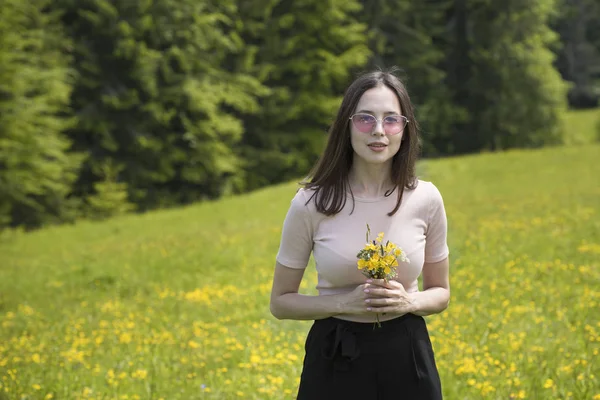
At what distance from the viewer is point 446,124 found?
107ft

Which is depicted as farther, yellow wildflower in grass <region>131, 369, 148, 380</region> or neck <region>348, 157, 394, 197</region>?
yellow wildflower in grass <region>131, 369, 148, 380</region>

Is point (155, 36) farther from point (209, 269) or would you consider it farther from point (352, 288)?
point (352, 288)

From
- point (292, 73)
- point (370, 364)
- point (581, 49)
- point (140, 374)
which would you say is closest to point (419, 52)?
point (292, 73)

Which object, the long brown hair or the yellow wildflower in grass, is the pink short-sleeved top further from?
the yellow wildflower in grass

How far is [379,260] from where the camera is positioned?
7.90 feet

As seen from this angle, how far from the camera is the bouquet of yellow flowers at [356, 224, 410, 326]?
2410 millimetres

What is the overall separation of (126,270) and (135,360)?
198 inches

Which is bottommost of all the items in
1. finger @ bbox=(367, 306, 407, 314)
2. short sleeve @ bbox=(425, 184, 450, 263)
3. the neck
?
finger @ bbox=(367, 306, 407, 314)

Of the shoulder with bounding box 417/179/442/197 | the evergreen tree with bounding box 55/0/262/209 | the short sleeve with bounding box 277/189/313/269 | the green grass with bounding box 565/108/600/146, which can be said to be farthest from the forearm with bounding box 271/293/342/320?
the green grass with bounding box 565/108/600/146

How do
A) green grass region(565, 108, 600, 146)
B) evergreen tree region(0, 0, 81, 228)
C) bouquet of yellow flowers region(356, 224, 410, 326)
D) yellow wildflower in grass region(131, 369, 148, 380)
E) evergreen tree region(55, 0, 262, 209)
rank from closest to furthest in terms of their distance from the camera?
bouquet of yellow flowers region(356, 224, 410, 326) < yellow wildflower in grass region(131, 369, 148, 380) < evergreen tree region(0, 0, 81, 228) < evergreen tree region(55, 0, 262, 209) < green grass region(565, 108, 600, 146)

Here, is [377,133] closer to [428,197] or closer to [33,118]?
[428,197]

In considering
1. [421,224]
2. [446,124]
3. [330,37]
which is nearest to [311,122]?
[330,37]

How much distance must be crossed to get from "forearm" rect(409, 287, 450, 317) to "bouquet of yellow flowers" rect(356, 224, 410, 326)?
0.21 metres

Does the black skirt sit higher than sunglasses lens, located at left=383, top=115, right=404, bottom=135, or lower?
lower
